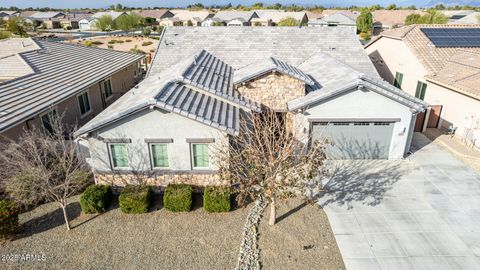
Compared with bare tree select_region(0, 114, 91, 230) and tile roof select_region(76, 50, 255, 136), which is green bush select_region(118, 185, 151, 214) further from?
tile roof select_region(76, 50, 255, 136)

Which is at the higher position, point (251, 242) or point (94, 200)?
point (94, 200)

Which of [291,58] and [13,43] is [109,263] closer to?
[291,58]

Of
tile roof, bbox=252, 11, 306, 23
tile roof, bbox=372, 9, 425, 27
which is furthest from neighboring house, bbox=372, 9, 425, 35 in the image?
tile roof, bbox=252, 11, 306, 23

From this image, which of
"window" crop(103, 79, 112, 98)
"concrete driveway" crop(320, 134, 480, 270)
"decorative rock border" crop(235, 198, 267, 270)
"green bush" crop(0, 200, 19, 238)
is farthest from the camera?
"window" crop(103, 79, 112, 98)

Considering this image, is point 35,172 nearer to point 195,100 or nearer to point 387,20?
point 195,100

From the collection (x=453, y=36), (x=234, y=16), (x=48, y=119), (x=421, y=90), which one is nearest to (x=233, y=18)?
(x=234, y=16)

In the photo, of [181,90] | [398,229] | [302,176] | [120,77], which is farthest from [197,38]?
[398,229]
